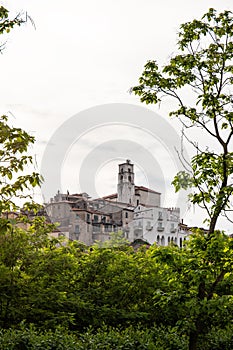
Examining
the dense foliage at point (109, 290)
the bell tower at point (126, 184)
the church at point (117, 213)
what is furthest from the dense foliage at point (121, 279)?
the bell tower at point (126, 184)

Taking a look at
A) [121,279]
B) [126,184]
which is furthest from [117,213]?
[121,279]

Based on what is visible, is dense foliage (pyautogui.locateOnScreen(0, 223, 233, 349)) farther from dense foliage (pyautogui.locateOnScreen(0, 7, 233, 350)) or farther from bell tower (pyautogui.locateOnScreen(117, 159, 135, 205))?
bell tower (pyautogui.locateOnScreen(117, 159, 135, 205))

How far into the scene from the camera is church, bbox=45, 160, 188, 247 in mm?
11984

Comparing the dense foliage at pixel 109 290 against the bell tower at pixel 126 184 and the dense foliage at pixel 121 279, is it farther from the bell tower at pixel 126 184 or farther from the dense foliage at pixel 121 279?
the bell tower at pixel 126 184

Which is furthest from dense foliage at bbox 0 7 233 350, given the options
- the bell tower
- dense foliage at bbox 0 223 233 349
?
the bell tower

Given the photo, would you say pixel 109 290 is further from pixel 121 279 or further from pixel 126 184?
pixel 126 184

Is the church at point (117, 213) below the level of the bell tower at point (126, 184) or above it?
below

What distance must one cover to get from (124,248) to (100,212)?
2.80 meters

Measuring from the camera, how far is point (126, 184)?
1619 centimetres

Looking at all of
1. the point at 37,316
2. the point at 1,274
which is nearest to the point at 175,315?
the point at 37,316

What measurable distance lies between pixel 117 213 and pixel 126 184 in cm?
105

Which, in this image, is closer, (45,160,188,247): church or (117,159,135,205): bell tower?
(45,160,188,247): church

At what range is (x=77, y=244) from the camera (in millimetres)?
9945

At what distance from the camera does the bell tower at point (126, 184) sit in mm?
15062
